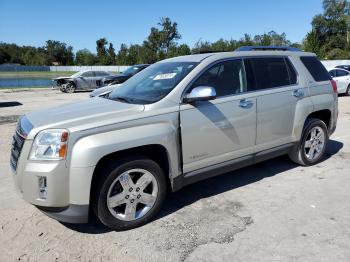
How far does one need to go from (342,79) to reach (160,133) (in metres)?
15.8

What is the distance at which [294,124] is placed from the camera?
210 inches

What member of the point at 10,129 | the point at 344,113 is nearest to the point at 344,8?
the point at 344,113

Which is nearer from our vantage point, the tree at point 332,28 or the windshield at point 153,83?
the windshield at point 153,83


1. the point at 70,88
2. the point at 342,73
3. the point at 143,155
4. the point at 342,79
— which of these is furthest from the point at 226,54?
the point at 70,88

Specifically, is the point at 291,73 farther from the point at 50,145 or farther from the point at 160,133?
the point at 50,145

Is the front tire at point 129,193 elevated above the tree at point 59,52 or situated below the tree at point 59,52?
below

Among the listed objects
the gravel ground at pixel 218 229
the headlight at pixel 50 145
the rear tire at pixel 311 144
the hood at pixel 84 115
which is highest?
the hood at pixel 84 115

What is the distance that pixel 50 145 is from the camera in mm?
3461

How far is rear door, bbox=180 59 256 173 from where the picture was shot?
415cm

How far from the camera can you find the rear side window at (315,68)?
5.69 metres

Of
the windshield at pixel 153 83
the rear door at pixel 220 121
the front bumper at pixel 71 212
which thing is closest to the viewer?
the front bumper at pixel 71 212

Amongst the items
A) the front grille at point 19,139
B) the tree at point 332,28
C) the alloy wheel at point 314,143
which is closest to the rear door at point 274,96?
the alloy wheel at point 314,143

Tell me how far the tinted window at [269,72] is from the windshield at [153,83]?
0.89m

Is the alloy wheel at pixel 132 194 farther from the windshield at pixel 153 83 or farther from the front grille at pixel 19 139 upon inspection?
the front grille at pixel 19 139
